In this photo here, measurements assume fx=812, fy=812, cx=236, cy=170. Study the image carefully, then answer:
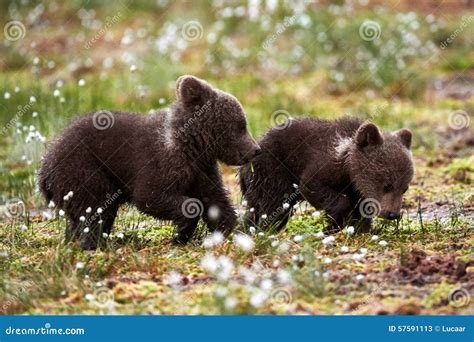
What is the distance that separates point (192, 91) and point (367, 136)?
1.78m

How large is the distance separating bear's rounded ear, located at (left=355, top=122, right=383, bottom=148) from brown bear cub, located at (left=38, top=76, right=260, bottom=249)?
3.33 ft

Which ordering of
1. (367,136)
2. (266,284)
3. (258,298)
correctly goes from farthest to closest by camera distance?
(367,136) < (266,284) < (258,298)

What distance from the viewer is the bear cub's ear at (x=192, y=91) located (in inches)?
303

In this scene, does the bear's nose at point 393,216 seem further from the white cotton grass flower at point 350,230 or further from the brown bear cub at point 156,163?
the brown bear cub at point 156,163

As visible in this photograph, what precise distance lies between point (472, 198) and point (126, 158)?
163 inches

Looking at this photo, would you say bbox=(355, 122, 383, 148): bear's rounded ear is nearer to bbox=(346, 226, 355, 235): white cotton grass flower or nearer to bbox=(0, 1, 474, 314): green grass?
bbox=(0, 1, 474, 314): green grass

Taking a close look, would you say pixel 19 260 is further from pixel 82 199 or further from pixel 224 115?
pixel 224 115

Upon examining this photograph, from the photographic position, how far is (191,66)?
16609 mm

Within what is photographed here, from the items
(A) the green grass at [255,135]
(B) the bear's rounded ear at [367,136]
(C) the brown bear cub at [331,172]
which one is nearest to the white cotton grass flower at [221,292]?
(A) the green grass at [255,135]

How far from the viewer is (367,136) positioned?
8.01 meters

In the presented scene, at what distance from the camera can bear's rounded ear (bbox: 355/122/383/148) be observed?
7910 millimetres

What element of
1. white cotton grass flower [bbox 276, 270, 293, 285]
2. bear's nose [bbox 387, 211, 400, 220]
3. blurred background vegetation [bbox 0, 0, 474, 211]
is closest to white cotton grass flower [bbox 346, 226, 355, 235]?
bear's nose [bbox 387, 211, 400, 220]

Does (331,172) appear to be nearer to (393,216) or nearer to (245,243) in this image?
(393,216)

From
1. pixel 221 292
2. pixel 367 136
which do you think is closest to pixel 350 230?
pixel 367 136
